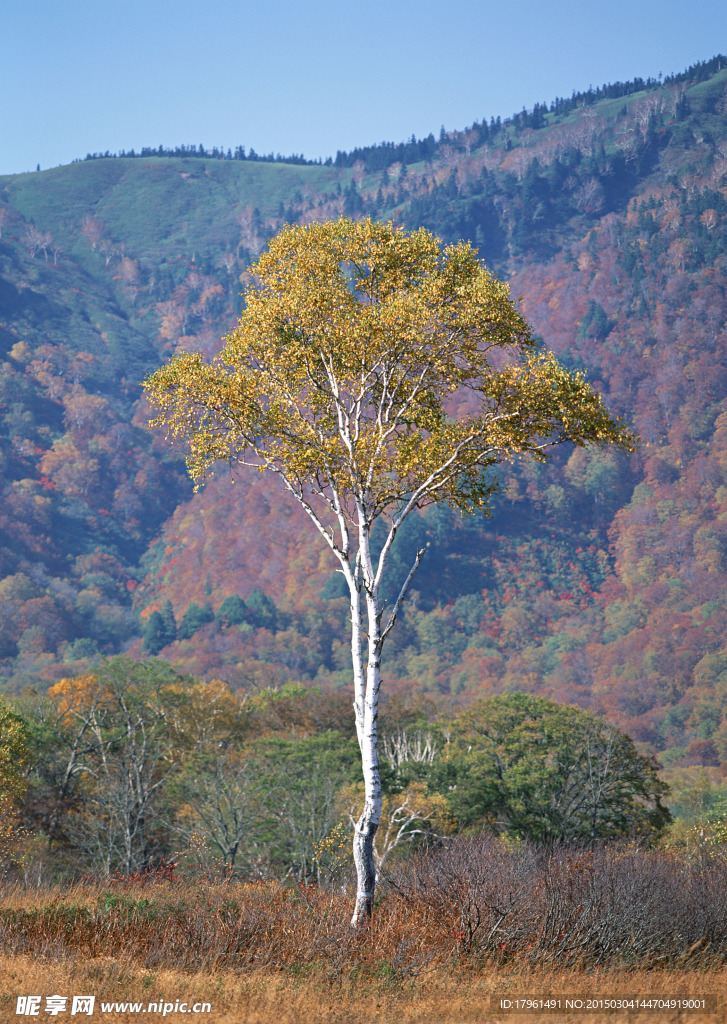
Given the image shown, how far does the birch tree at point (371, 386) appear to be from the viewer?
53.1 ft

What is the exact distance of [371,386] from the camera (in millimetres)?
17766

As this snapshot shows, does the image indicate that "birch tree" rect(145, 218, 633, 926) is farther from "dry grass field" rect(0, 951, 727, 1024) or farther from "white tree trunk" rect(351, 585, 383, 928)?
"dry grass field" rect(0, 951, 727, 1024)

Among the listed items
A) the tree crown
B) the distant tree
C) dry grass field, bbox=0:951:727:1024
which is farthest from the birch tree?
the distant tree

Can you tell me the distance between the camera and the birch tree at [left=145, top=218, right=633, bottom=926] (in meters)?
16.2

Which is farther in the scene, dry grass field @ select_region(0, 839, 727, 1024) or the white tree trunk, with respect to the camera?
the white tree trunk

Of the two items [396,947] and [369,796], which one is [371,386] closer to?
[369,796]

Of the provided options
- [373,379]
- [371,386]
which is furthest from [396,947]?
[373,379]

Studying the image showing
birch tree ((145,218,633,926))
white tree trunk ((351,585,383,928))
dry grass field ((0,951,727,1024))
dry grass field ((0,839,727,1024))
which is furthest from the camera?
birch tree ((145,218,633,926))

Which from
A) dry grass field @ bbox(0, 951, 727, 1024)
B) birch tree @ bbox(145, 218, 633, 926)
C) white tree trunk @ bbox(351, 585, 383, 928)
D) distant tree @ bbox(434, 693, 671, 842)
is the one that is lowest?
distant tree @ bbox(434, 693, 671, 842)

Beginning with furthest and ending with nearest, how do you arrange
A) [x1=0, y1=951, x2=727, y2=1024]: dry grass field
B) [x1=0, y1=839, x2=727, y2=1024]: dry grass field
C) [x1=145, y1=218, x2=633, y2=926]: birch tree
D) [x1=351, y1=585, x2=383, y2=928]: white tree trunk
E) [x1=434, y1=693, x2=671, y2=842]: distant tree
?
[x1=434, y1=693, x2=671, y2=842]: distant tree
[x1=145, y1=218, x2=633, y2=926]: birch tree
[x1=351, y1=585, x2=383, y2=928]: white tree trunk
[x1=0, y1=839, x2=727, y2=1024]: dry grass field
[x1=0, y1=951, x2=727, y2=1024]: dry grass field

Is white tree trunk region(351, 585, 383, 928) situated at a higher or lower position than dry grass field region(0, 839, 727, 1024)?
higher

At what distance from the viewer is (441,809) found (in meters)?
44.6

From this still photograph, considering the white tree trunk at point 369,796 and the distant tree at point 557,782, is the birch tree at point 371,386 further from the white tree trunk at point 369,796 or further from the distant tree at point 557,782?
the distant tree at point 557,782

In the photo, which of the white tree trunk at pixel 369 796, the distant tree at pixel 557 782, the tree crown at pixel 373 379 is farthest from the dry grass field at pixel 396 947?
the distant tree at pixel 557 782
